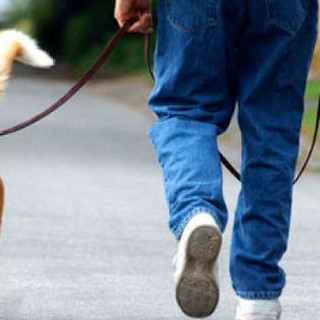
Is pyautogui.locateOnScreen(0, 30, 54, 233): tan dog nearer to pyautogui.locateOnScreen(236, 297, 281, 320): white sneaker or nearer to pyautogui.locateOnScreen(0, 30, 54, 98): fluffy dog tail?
pyautogui.locateOnScreen(0, 30, 54, 98): fluffy dog tail

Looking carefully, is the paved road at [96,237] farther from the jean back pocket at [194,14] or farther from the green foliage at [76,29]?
the green foliage at [76,29]

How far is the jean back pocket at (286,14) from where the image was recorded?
16.4 ft

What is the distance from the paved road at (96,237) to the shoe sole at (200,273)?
138cm

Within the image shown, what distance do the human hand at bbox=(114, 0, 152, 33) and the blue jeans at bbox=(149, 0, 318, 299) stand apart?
0.22 feet

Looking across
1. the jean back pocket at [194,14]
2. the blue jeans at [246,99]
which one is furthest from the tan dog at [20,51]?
the jean back pocket at [194,14]

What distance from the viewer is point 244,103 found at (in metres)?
5.10

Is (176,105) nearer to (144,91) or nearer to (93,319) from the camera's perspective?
(93,319)

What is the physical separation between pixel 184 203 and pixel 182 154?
0.18m

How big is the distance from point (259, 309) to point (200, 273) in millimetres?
445

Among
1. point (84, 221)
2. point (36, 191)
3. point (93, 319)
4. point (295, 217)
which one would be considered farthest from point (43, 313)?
point (36, 191)

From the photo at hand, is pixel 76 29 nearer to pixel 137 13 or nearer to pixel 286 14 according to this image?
pixel 137 13

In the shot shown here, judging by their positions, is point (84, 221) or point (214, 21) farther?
point (84, 221)

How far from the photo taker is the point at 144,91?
25422 mm

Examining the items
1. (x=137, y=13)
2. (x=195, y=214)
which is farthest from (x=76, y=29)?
(x=195, y=214)
